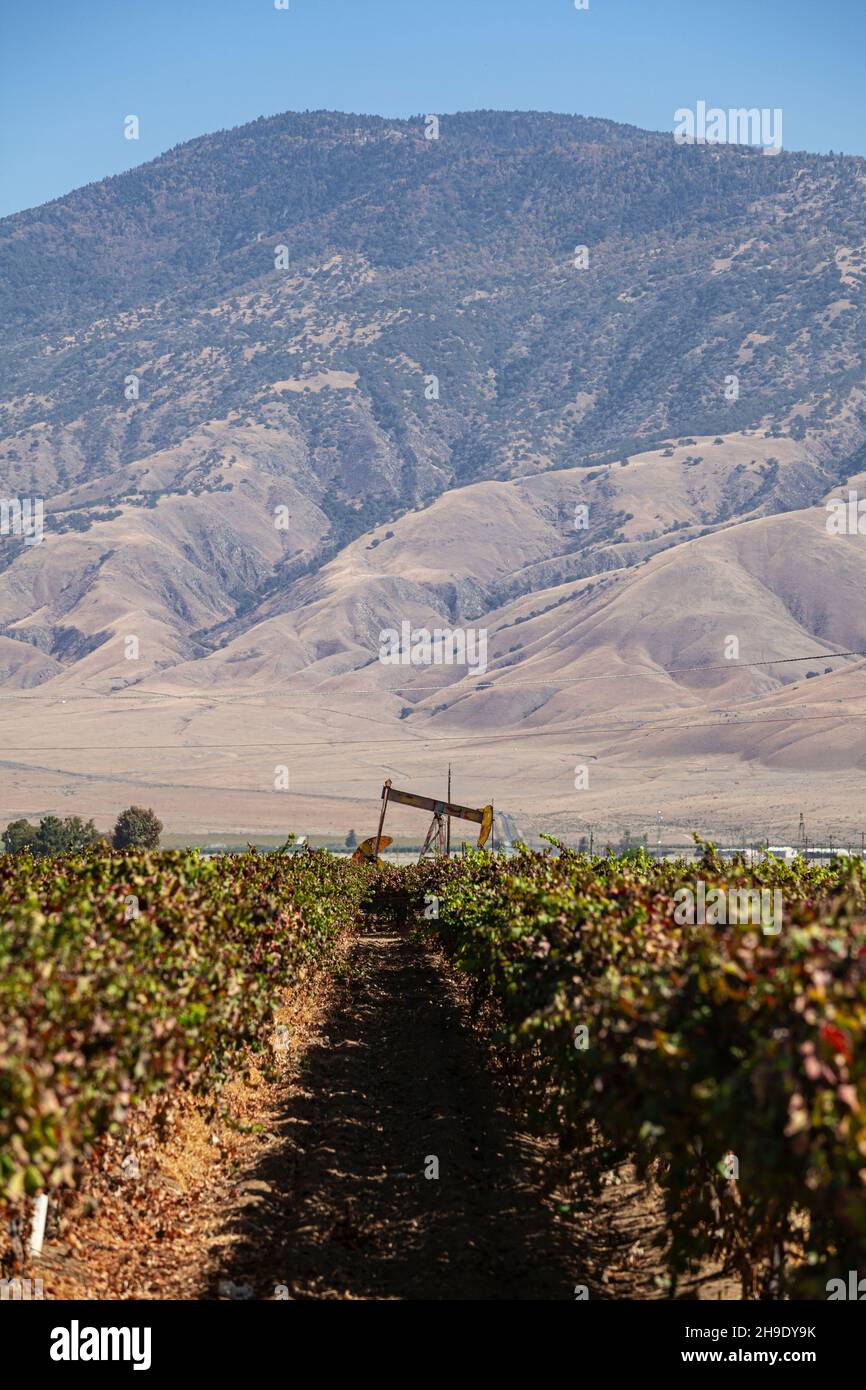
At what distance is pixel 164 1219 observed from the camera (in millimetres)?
10492

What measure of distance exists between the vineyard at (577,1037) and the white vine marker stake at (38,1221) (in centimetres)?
30

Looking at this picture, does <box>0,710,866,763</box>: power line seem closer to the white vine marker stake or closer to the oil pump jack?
the oil pump jack

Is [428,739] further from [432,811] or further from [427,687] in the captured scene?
[432,811]

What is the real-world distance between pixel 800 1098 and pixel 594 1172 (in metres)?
5.36

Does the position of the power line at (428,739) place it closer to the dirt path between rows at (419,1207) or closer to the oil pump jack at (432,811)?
the oil pump jack at (432,811)

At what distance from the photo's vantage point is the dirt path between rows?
939 cm

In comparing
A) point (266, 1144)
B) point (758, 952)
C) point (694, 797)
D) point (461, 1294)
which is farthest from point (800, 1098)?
point (694, 797)

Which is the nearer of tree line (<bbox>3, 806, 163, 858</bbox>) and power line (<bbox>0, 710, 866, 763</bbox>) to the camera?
tree line (<bbox>3, 806, 163, 858</bbox>)

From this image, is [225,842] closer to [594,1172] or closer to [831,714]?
[831,714]

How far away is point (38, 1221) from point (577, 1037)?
139 inches

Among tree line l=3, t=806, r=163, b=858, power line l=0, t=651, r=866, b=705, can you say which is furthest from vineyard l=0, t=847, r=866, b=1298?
power line l=0, t=651, r=866, b=705

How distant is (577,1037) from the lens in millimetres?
9430

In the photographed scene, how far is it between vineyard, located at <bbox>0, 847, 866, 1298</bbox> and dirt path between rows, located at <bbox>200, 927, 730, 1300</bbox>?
0.30ft

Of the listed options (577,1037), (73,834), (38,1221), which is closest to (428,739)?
(73,834)
